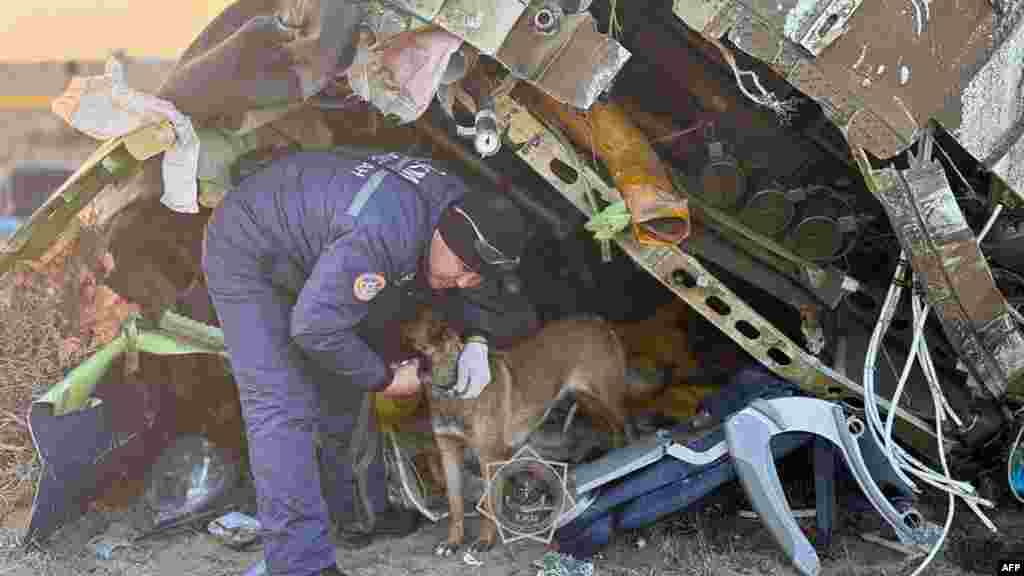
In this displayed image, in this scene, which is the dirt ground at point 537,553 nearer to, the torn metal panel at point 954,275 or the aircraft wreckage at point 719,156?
the aircraft wreckage at point 719,156

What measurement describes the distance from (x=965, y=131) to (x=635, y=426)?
2.04 metres

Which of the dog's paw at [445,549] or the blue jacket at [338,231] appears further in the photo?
the dog's paw at [445,549]

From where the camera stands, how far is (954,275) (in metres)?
4.04

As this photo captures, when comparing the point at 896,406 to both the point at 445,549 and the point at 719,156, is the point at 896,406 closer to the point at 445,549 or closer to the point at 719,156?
the point at 719,156

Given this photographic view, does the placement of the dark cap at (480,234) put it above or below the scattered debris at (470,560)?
above

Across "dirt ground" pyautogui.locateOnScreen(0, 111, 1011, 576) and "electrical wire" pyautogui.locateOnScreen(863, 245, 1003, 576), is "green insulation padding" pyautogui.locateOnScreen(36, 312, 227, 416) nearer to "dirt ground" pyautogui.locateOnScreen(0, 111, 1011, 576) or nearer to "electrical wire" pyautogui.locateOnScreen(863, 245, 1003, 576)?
"dirt ground" pyautogui.locateOnScreen(0, 111, 1011, 576)

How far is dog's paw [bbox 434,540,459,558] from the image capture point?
4480mm

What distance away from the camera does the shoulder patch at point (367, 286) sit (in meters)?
3.85

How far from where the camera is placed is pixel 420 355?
4535 millimetres

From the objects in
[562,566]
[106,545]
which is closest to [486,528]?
[562,566]

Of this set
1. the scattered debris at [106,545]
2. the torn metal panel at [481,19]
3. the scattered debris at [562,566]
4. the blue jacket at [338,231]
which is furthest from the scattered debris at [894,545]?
the scattered debris at [106,545]

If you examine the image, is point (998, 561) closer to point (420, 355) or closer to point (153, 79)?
point (420, 355)

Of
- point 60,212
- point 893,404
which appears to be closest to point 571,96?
point 893,404

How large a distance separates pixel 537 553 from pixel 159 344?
74.5 inches
